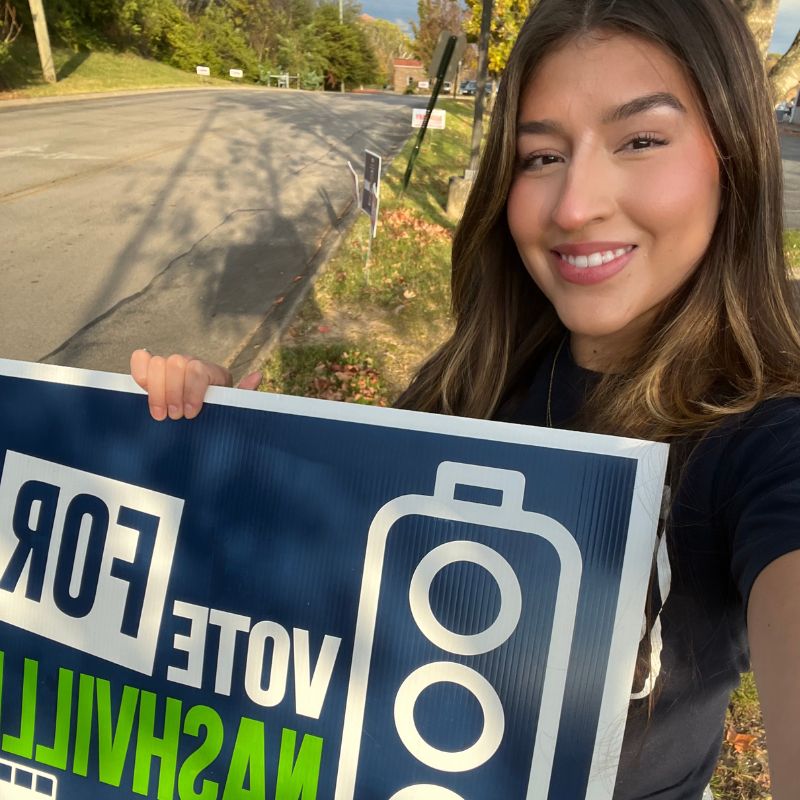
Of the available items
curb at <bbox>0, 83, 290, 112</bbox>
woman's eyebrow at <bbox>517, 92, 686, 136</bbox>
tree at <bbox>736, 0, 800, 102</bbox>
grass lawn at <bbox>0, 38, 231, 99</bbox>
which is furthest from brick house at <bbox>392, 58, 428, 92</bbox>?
woman's eyebrow at <bbox>517, 92, 686, 136</bbox>

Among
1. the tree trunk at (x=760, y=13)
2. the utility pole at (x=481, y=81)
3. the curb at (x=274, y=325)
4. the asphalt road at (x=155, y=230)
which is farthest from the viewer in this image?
the utility pole at (x=481, y=81)

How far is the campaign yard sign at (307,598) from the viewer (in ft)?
3.32

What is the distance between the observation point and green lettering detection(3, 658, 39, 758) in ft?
4.05

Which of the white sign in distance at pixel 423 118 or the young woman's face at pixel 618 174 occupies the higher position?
the white sign in distance at pixel 423 118

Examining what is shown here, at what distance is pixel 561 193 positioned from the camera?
124cm

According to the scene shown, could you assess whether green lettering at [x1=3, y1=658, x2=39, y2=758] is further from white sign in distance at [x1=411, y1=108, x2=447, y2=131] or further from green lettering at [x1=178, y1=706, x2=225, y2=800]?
white sign in distance at [x1=411, y1=108, x2=447, y2=131]

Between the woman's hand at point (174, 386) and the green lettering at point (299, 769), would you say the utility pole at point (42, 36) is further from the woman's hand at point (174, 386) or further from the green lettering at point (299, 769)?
the green lettering at point (299, 769)

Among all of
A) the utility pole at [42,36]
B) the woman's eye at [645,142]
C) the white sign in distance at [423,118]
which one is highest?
the utility pole at [42,36]

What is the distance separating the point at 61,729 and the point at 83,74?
32979 millimetres

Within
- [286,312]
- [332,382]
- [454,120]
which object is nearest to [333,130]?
[454,120]

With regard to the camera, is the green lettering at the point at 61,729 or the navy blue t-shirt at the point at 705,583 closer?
the navy blue t-shirt at the point at 705,583

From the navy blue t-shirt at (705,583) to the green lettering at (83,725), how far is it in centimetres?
86

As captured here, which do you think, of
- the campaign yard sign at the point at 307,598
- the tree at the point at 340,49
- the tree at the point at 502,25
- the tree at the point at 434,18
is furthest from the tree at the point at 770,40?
the tree at the point at 340,49

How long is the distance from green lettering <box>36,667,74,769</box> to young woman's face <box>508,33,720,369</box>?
107 cm
